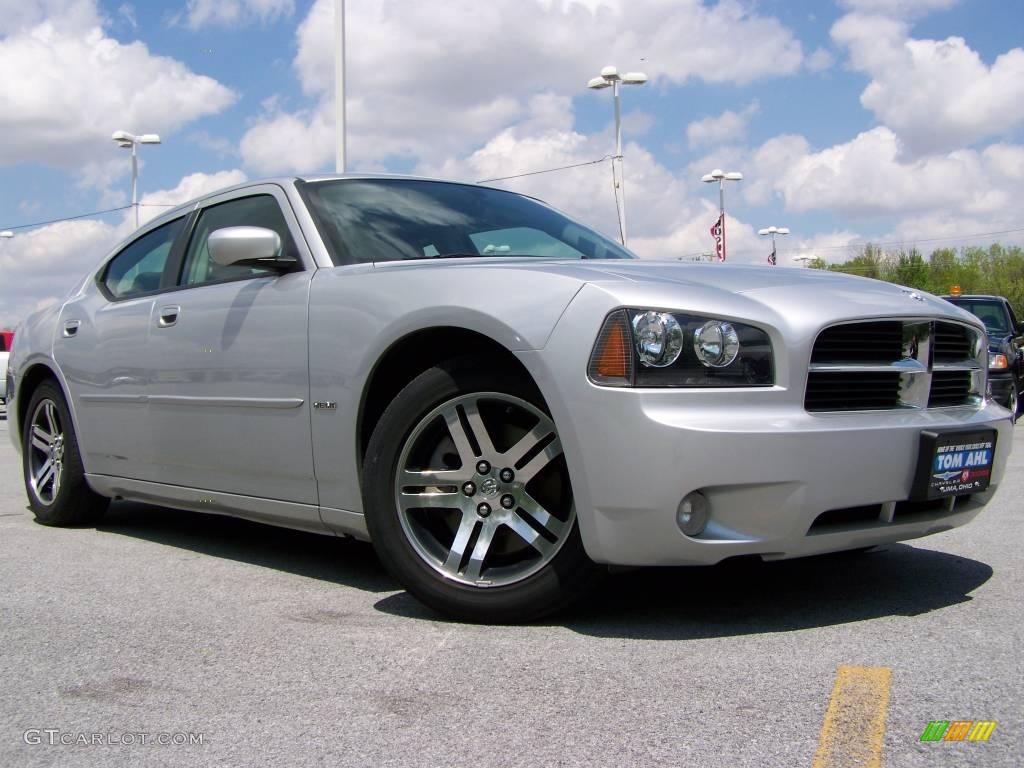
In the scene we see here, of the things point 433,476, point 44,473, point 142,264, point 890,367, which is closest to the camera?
point 890,367

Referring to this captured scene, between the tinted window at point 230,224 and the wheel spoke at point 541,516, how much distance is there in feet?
4.62

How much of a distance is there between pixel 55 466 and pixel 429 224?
2607mm

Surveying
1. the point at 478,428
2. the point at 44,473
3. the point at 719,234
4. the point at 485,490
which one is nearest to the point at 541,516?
the point at 485,490

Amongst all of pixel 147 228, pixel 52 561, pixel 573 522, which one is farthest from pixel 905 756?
pixel 147 228

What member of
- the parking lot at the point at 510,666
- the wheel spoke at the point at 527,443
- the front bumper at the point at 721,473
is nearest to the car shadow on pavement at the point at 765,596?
the parking lot at the point at 510,666

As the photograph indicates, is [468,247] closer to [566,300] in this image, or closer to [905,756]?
[566,300]

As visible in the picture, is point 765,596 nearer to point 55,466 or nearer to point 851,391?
point 851,391

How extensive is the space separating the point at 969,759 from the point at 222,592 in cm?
260

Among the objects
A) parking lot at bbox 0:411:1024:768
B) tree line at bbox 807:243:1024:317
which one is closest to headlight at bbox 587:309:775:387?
parking lot at bbox 0:411:1024:768

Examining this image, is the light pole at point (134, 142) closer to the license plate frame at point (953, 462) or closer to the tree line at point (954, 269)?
the license plate frame at point (953, 462)

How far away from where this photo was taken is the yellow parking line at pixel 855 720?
7.17ft

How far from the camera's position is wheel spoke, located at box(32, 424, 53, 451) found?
5.75 meters

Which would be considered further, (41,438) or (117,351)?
(41,438)

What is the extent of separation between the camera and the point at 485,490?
11.1ft
